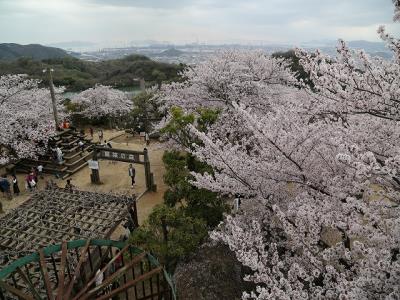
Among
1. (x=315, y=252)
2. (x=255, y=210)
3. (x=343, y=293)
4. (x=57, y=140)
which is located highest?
(x=343, y=293)

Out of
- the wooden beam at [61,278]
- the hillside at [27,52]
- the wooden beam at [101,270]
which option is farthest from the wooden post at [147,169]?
the hillside at [27,52]

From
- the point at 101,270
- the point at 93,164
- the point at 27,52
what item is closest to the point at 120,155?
the point at 93,164

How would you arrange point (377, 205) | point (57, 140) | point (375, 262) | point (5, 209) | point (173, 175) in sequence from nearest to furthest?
1. point (375, 262)
2. point (377, 205)
3. point (173, 175)
4. point (5, 209)
5. point (57, 140)

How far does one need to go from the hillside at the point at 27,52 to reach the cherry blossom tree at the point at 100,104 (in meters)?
99.8

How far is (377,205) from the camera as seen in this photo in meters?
4.66

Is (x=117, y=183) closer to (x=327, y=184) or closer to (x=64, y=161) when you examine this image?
(x=64, y=161)

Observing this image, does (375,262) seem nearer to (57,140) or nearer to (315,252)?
(315,252)

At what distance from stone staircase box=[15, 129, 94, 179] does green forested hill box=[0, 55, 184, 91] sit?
38.5 meters

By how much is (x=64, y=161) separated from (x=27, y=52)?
13268 cm

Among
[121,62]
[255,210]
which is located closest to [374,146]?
[255,210]

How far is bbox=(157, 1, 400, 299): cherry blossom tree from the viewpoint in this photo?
13.2 feet

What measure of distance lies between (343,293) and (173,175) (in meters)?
5.63

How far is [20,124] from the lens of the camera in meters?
17.5

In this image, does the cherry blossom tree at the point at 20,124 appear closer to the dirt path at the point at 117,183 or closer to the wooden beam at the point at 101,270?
the dirt path at the point at 117,183
